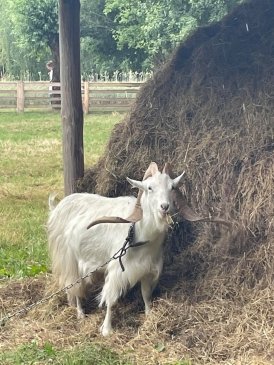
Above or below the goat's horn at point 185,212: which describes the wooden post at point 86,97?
below

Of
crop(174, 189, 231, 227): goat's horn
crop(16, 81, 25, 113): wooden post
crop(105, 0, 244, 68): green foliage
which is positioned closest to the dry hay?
crop(174, 189, 231, 227): goat's horn

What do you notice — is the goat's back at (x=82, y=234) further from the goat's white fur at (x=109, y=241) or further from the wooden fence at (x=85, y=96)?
the wooden fence at (x=85, y=96)

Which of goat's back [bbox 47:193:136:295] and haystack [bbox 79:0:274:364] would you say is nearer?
haystack [bbox 79:0:274:364]

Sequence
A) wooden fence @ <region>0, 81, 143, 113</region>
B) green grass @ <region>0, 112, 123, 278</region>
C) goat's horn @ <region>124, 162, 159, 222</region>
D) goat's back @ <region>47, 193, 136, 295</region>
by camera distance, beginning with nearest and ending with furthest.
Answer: goat's horn @ <region>124, 162, 159, 222</region> → goat's back @ <region>47, 193, 136, 295</region> → green grass @ <region>0, 112, 123, 278</region> → wooden fence @ <region>0, 81, 143, 113</region>

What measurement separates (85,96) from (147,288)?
2264cm

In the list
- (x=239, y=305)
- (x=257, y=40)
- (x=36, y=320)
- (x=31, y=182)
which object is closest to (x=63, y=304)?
(x=36, y=320)

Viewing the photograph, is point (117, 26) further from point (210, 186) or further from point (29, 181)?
point (210, 186)

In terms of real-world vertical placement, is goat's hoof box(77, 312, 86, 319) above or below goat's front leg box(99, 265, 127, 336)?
below

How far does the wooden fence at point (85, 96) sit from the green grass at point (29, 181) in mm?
4375

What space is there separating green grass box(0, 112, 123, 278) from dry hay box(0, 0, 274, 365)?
1120mm

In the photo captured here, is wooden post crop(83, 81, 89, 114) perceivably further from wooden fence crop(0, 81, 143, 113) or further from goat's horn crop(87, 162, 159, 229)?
goat's horn crop(87, 162, 159, 229)

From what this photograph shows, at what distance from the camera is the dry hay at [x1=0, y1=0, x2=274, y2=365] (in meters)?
5.58

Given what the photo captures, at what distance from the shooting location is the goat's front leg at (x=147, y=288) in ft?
20.0

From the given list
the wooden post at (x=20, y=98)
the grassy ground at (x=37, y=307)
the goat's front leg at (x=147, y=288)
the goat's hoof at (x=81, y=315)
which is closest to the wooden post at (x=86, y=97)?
the wooden post at (x=20, y=98)
